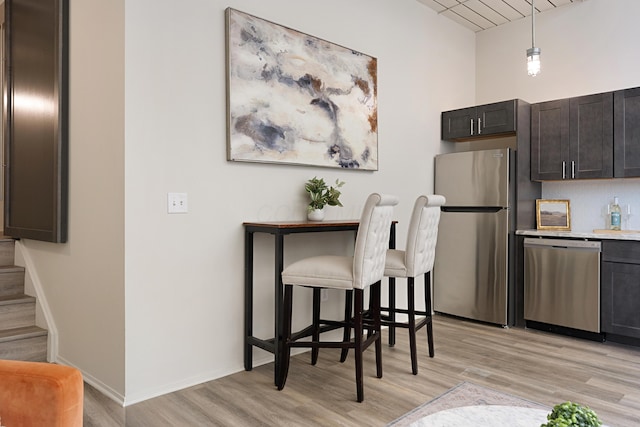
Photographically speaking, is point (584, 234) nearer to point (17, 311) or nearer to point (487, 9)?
point (487, 9)

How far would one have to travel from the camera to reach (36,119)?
316 centimetres

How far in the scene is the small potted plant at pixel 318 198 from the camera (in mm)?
3223

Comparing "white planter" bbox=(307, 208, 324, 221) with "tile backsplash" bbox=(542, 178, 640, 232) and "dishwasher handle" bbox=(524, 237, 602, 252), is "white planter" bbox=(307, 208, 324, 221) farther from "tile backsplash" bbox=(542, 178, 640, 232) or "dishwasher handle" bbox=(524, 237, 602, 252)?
"tile backsplash" bbox=(542, 178, 640, 232)

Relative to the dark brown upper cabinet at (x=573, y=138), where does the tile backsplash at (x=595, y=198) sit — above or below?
below

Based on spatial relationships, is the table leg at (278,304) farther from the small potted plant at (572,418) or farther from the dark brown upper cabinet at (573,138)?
the dark brown upper cabinet at (573,138)

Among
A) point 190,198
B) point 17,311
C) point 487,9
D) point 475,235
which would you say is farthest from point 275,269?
point 487,9

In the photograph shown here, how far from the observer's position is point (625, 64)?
4035 millimetres

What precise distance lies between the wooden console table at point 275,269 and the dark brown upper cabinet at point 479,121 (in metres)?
2.02

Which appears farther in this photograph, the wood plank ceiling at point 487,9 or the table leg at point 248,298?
the wood plank ceiling at point 487,9

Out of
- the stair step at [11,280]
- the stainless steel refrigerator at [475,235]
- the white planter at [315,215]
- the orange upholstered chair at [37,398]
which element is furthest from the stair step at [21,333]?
the stainless steel refrigerator at [475,235]

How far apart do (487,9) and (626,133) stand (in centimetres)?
176

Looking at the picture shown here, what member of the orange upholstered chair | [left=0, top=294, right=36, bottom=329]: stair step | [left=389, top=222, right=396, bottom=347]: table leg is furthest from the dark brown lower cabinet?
[left=0, top=294, right=36, bottom=329]: stair step

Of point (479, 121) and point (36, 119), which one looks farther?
point (479, 121)

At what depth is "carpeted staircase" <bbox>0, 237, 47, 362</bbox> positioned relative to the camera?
2973 millimetres
